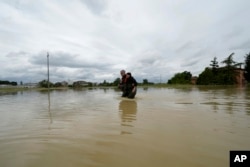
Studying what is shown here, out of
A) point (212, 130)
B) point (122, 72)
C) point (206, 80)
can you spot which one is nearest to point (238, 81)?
point (206, 80)

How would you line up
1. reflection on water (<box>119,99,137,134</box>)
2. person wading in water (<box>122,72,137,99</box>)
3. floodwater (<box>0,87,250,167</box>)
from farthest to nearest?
person wading in water (<box>122,72,137,99</box>) < reflection on water (<box>119,99,137,134</box>) < floodwater (<box>0,87,250,167</box>)

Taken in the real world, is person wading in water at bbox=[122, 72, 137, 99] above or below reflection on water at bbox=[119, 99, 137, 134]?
above

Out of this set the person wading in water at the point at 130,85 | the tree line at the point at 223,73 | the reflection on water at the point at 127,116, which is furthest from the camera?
the tree line at the point at 223,73

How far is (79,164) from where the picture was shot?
2.72 m

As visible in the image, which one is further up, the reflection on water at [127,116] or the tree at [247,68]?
the tree at [247,68]

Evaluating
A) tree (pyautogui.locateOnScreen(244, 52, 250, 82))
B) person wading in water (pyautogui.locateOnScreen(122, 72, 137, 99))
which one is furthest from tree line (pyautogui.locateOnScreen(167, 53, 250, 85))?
person wading in water (pyautogui.locateOnScreen(122, 72, 137, 99))

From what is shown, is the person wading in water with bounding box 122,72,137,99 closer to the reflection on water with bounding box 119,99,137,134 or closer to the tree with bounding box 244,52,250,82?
the reflection on water with bounding box 119,99,137,134

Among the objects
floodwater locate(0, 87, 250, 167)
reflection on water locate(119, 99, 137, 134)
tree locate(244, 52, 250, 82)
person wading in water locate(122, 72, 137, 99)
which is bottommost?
floodwater locate(0, 87, 250, 167)

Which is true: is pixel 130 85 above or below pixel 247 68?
below

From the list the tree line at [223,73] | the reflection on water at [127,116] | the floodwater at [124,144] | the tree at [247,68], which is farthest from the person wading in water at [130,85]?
the tree at [247,68]

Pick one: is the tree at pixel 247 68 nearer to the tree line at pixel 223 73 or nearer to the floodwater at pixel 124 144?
the tree line at pixel 223 73

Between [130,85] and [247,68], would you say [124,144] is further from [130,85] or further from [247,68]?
[247,68]

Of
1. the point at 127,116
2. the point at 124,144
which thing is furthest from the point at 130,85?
the point at 124,144

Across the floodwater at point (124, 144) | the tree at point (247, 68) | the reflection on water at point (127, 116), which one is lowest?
the floodwater at point (124, 144)
